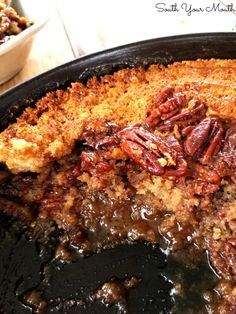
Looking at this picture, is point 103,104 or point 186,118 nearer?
point 186,118

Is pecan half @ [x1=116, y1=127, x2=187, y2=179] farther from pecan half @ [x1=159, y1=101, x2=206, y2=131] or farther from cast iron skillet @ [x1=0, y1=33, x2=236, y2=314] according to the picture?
cast iron skillet @ [x1=0, y1=33, x2=236, y2=314]

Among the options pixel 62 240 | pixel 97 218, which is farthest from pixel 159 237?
pixel 62 240

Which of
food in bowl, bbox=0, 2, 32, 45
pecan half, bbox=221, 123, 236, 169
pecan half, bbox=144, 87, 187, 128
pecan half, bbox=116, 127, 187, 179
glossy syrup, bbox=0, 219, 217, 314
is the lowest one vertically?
glossy syrup, bbox=0, 219, 217, 314

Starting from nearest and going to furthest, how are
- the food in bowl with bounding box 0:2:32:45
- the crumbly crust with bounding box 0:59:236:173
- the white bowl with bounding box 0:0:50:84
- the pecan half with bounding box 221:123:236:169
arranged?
the pecan half with bounding box 221:123:236:169
the crumbly crust with bounding box 0:59:236:173
the white bowl with bounding box 0:0:50:84
the food in bowl with bounding box 0:2:32:45

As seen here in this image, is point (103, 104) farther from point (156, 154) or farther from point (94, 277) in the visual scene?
point (94, 277)

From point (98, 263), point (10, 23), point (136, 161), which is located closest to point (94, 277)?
point (98, 263)

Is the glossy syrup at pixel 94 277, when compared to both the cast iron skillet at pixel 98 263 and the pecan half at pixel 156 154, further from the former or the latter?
the pecan half at pixel 156 154

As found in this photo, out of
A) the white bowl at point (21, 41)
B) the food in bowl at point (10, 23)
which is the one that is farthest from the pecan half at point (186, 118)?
the food in bowl at point (10, 23)

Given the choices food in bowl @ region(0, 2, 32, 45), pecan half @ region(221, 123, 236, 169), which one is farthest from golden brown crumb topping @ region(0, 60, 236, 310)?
food in bowl @ region(0, 2, 32, 45)
